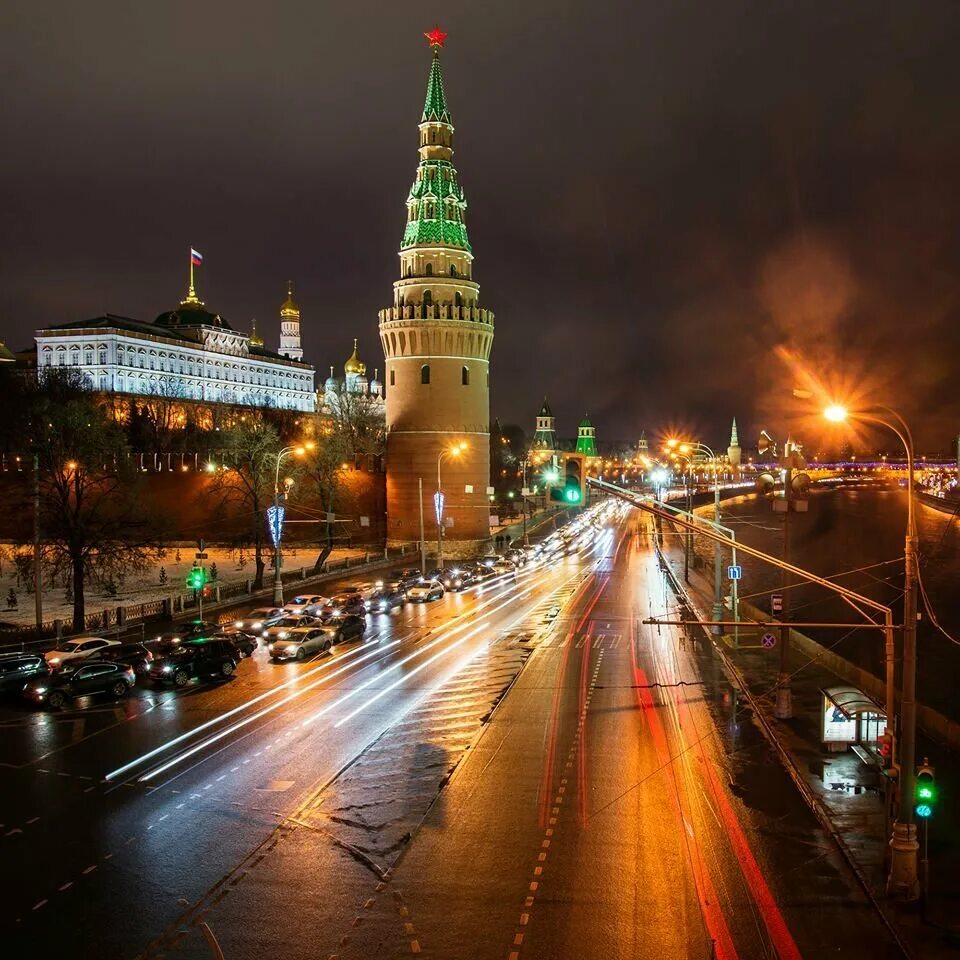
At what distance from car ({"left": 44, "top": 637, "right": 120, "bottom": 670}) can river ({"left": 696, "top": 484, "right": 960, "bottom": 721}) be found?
20.9m

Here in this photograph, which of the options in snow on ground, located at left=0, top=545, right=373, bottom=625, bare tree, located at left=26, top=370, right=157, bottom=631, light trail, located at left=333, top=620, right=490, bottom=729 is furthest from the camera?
snow on ground, located at left=0, top=545, right=373, bottom=625

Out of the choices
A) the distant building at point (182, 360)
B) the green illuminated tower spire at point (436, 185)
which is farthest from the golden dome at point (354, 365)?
the green illuminated tower spire at point (436, 185)

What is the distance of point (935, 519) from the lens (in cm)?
12794

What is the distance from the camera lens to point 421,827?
659 inches

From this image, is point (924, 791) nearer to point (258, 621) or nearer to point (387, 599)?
point (258, 621)

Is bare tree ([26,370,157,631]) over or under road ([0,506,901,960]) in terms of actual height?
over

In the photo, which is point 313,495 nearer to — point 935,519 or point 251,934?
point 251,934

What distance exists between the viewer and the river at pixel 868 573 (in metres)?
37.8

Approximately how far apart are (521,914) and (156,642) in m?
24.2

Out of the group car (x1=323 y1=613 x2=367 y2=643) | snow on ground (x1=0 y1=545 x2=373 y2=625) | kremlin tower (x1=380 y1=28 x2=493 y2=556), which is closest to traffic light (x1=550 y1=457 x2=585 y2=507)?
car (x1=323 y1=613 x2=367 y2=643)

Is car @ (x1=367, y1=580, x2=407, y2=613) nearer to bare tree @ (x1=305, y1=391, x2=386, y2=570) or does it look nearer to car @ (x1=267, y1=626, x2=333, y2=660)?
bare tree @ (x1=305, y1=391, x2=386, y2=570)

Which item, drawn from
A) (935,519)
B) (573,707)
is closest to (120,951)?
(573,707)

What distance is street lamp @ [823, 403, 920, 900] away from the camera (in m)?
13.9

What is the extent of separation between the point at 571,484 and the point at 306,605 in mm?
30997
